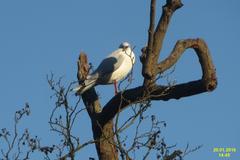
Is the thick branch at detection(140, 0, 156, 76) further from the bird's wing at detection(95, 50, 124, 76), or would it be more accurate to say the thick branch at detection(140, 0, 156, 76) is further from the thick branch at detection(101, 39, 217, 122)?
the bird's wing at detection(95, 50, 124, 76)

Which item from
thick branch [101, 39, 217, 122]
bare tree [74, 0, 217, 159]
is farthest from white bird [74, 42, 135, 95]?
thick branch [101, 39, 217, 122]

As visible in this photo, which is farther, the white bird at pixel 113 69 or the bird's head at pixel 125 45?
the bird's head at pixel 125 45

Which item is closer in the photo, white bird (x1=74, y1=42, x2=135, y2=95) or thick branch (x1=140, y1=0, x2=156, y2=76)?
thick branch (x1=140, y1=0, x2=156, y2=76)

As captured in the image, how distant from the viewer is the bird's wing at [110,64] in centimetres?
1323

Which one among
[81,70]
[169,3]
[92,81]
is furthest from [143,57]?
[92,81]

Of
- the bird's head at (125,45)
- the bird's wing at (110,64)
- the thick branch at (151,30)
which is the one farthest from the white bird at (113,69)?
the thick branch at (151,30)

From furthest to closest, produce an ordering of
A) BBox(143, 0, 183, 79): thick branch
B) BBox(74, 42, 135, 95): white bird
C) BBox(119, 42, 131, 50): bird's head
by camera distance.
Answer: BBox(119, 42, 131, 50): bird's head, BBox(74, 42, 135, 95): white bird, BBox(143, 0, 183, 79): thick branch

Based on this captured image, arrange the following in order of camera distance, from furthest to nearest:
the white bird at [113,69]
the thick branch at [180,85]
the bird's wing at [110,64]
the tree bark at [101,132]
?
1. the bird's wing at [110,64]
2. the white bird at [113,69]
3. the tree bark at [101,132]
4. the thick branch at [180,85]

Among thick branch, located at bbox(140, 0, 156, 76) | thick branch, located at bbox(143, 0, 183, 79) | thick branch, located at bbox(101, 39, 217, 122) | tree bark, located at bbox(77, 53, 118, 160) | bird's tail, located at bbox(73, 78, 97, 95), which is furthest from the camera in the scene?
bird's tail, located at bbox(73, 78, 97, 95)

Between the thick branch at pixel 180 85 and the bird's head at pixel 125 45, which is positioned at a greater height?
the bird's head at pixel 125 45

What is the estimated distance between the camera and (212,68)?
854cm

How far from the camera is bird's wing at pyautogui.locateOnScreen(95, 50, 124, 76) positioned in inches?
521

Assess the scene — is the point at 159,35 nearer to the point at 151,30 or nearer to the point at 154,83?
the point at 151,30

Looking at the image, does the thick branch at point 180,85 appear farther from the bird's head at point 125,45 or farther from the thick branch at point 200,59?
the bird's head at point 125,45
